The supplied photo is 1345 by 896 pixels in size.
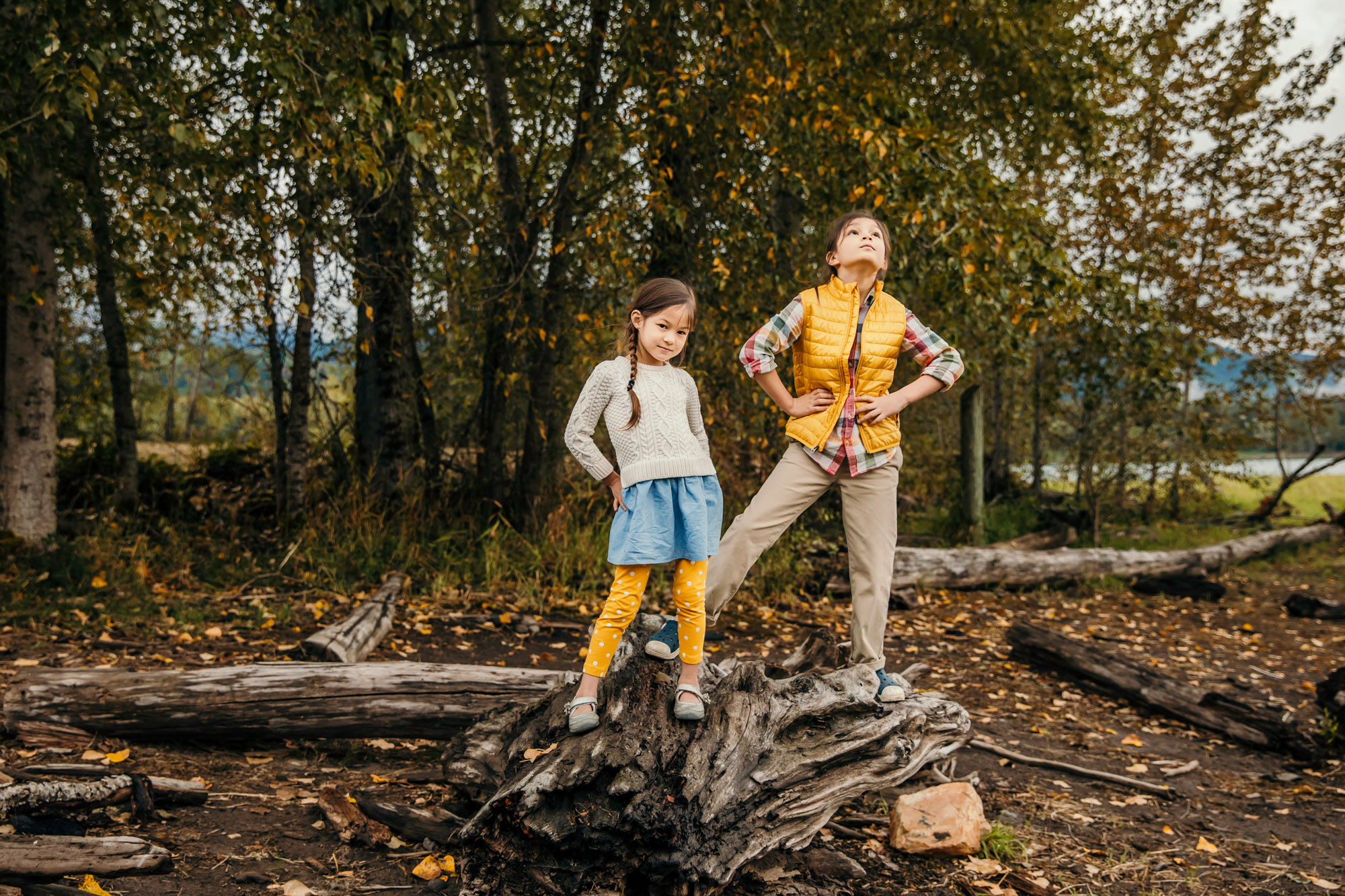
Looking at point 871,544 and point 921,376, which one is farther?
point 871,544

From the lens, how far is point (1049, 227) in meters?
7.20

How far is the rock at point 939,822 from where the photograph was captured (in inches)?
132

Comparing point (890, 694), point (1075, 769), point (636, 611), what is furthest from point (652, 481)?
point (1075, 769)

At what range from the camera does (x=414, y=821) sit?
3.17 m

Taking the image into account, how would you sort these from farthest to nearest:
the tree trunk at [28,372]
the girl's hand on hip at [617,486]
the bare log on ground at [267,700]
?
1. the tree trunk at [28,372]
2. the bare log on ground at [267,700]
3. the girl's hand on hip at [617,486]

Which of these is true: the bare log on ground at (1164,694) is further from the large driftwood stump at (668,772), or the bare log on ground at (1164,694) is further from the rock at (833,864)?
the rock at (833,864)

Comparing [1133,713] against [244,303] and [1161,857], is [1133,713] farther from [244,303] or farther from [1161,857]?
[244,303]

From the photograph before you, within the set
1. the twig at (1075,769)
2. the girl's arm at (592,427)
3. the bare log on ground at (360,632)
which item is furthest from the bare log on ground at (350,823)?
the twig at (1075,769)

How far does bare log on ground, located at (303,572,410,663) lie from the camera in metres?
4.66

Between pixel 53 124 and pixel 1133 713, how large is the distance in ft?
26.2

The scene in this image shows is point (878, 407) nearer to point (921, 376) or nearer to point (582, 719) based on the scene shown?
point (921, 376)

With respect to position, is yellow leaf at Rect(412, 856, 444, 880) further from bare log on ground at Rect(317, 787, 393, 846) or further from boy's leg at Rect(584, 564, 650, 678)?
boy's leg at Rect(584, 564, 650, 678)

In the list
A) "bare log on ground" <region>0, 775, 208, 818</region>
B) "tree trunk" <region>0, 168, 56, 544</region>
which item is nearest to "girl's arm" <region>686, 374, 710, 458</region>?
"bare log on ground" <region>0, 775, 208, 818</region>

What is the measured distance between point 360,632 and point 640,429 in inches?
122
